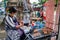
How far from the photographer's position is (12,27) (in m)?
1.43

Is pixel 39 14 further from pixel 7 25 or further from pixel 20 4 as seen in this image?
Result: pixel 7 25

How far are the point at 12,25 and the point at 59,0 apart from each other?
24.1 inches

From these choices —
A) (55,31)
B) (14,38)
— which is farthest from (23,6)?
(55,31)

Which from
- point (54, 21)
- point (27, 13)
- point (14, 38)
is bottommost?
point (14, 38)

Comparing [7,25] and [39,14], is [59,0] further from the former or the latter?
[7,25]

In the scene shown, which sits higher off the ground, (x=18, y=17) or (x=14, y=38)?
(x=18, y=17)

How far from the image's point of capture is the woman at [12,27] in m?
1.40

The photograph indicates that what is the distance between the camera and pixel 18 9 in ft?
4.69

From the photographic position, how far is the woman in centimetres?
140

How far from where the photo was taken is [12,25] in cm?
143

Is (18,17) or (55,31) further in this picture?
(55,31)

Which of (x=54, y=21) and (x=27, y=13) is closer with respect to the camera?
(x=27, y=13)

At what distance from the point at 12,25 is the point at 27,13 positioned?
204mm

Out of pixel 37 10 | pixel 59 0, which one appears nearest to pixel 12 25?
pixel 37 10
